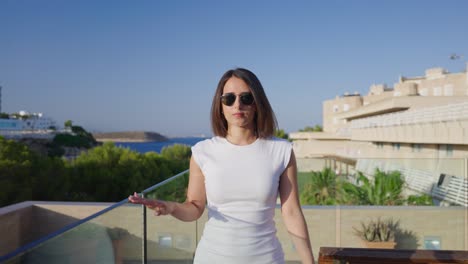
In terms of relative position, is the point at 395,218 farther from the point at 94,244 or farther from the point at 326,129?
the point at 326,129

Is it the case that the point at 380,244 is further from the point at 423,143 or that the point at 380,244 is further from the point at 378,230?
the point at 423,143

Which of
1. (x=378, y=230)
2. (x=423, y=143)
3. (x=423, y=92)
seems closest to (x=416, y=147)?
(x=423, y=143)

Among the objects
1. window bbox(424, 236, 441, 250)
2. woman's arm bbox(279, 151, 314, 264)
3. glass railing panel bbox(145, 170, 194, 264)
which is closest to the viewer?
woman's arm bbox(279, 151, 314, 264)

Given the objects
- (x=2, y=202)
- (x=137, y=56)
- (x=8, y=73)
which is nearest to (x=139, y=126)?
(x=8, y=73)

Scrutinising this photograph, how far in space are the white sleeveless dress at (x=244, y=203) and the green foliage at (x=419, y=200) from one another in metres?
7.26

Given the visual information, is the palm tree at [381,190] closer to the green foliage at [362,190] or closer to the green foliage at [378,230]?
the green foliage at [362,190]

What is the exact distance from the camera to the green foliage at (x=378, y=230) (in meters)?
6.60

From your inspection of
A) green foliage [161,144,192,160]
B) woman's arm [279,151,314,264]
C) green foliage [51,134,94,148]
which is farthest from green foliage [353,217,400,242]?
green foliage [51,134,94,148]

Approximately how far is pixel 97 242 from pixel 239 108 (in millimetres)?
1188

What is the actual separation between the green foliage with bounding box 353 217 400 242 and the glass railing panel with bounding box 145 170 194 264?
398 centimetres

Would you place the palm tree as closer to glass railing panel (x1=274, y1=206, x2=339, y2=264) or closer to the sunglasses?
glass railing panel (x1=274, y1=206, x2=339, y2=264)

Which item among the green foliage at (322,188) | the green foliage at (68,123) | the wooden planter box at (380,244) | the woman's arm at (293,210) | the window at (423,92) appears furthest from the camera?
the green foliage at (68,123)

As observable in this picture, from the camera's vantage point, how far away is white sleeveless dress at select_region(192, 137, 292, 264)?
58.8 inches

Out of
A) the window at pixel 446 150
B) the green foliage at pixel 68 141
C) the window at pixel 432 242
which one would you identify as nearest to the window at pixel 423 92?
the window at pixel 446 150
